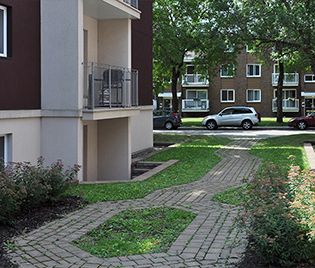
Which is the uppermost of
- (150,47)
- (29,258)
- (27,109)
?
(150,47)

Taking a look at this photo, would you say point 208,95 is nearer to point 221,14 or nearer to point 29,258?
Result: point 221,14

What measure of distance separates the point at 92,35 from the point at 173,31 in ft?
71.2

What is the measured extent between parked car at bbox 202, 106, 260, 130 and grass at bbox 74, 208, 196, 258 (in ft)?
110

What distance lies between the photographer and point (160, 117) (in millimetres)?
41688

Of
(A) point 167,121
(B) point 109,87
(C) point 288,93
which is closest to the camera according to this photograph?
(B) point 109,87

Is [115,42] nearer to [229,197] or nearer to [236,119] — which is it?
[229,197]

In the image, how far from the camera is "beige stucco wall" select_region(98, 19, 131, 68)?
16.7m

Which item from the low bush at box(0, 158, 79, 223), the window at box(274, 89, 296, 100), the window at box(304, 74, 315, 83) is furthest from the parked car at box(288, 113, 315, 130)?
the low bush at box(0, 158, 79, 223)

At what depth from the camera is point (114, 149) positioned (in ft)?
55.3

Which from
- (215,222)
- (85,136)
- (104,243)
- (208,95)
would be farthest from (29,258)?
(208,95)

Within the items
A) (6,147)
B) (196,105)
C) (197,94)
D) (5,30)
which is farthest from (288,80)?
(6,147)

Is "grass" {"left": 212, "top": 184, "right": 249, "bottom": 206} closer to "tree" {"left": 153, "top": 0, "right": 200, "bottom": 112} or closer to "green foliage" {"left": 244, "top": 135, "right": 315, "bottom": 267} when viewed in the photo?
"green foliage" {"left": 244, "top": 135, "right": 315, "bottom": 267}

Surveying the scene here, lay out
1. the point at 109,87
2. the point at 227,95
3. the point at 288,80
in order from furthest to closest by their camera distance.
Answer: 1. the point at 227,95
2. the point at 288,80
3. the point at 109,87

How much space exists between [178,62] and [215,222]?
106 feet
